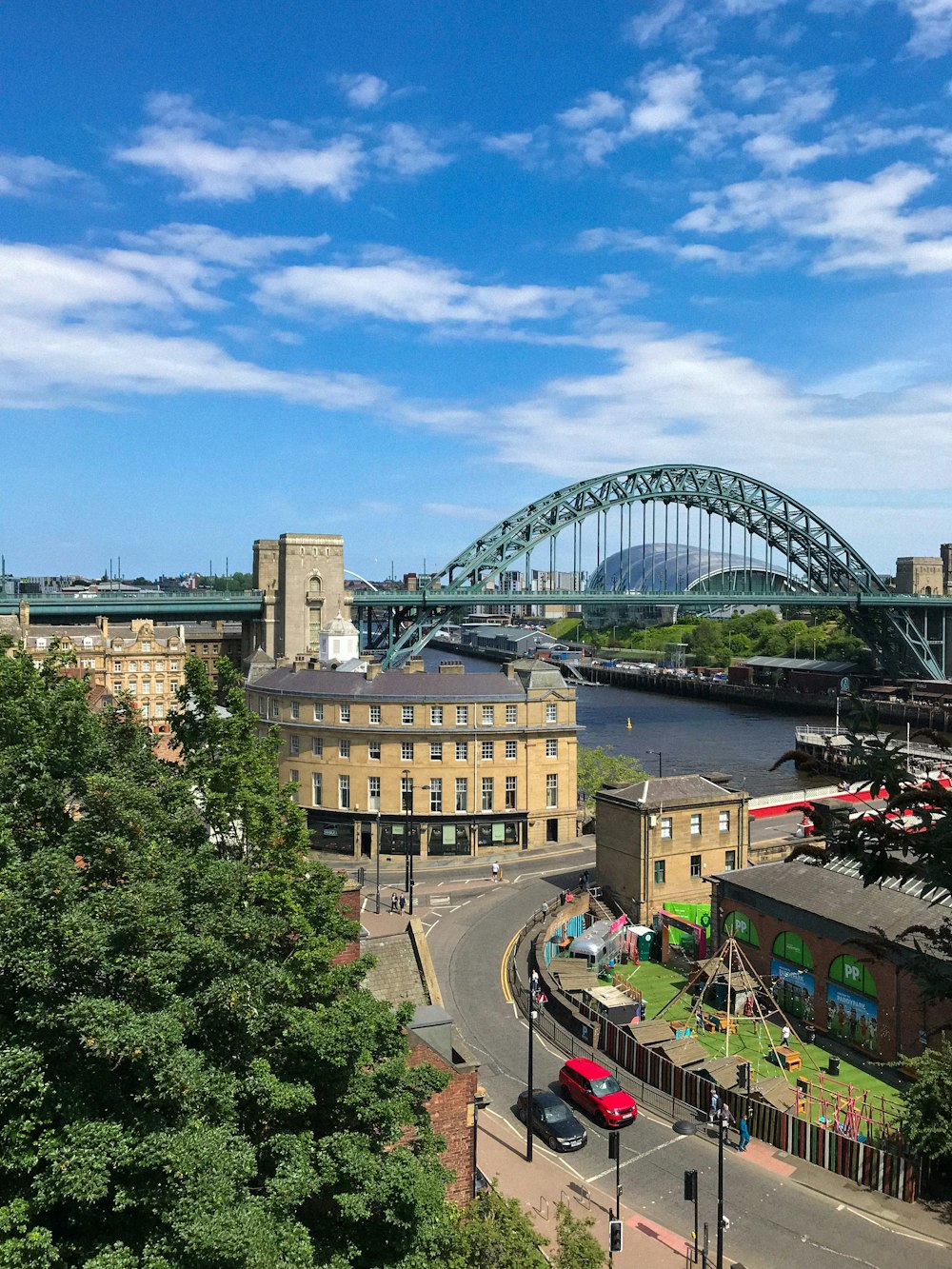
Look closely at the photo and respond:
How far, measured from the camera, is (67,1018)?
9953 millimetres

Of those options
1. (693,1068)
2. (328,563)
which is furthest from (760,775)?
(693,1068)

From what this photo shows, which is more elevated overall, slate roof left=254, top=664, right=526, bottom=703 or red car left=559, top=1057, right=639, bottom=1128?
slate roof left=254, top=664, right=526, bottom=703

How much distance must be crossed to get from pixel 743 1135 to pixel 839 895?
29.4 ft

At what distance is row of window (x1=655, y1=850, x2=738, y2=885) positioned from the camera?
37.1m

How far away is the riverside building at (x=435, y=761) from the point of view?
48.0 meters

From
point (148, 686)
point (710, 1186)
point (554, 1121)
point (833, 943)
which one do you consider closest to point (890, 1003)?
point (833, 943)

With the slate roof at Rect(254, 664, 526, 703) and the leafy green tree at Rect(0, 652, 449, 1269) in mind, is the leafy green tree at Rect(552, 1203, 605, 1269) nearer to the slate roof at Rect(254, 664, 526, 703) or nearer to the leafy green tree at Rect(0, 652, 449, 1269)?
the leafy green tree at Rect(0, 652, 449, 1269)

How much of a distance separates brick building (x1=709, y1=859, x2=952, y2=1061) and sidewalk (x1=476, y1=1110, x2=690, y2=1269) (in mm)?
8594

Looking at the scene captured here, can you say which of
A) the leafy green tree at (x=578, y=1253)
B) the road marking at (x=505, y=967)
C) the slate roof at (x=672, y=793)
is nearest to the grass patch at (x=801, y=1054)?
the road marking at (x=505, y=967)

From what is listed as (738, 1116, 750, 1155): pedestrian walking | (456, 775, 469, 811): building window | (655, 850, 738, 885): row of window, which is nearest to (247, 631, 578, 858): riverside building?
(456, 775, 469, 811): building window

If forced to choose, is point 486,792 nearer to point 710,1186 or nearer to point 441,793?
point 441,793

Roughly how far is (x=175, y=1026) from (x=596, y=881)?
31.0m

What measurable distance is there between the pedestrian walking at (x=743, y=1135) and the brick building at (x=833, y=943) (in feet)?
16.3

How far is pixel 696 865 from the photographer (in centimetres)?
3797
